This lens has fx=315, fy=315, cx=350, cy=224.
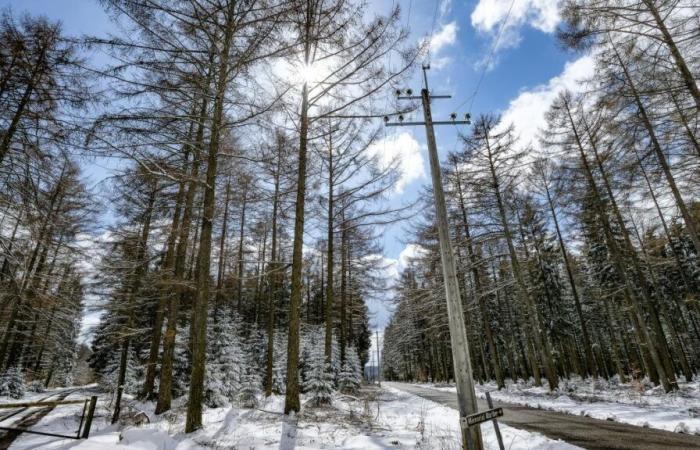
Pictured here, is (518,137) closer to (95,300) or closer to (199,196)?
(199,196)

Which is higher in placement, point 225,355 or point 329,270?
point 329,270

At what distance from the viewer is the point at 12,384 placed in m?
16.2

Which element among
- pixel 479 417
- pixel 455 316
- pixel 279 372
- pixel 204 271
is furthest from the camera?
pixel 279 372

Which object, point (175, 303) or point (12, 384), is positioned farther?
point (12, 384)

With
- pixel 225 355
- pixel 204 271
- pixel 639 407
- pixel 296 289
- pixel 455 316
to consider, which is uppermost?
pixel 204 271

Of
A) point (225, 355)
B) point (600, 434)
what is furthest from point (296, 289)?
point (225, 355)

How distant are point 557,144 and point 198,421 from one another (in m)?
17.6

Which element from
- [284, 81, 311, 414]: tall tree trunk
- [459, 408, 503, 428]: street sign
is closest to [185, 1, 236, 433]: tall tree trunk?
A: [284, 81, 311, 414]: tall tree trunk

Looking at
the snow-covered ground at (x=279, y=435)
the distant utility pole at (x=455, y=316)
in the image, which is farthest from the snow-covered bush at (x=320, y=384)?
the distant utility pole at (x=455, y=316)

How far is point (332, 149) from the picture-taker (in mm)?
13406

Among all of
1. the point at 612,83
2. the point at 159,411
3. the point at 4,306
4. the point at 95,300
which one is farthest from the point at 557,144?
the point at 4,306

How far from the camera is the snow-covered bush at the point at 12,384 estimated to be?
51.3 feet

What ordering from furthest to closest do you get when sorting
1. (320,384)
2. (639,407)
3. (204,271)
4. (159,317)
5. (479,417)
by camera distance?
(159,317)
(320,384)
(639,407)
(204,271)
(479,417)

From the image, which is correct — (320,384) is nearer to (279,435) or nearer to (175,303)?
(279,435)
